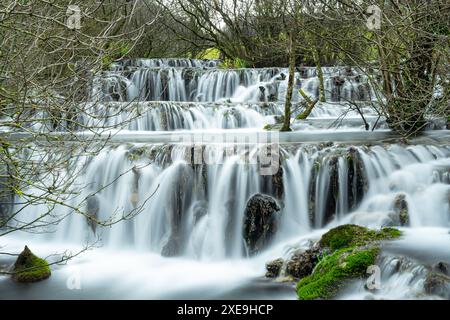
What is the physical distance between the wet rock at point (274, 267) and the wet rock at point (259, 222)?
66 centimetres

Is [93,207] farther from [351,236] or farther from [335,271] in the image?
[335,271]

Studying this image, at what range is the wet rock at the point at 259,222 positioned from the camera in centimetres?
715

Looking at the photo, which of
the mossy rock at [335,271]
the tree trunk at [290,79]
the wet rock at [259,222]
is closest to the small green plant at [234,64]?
the tree trunk at [290,79]

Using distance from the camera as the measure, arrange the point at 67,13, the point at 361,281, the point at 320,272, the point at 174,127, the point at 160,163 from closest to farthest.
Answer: the point at 67,13, the point at 361,281, the point at 320,272, the point at 160,163, the point at 174,127

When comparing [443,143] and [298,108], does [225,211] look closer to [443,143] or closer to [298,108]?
[443,143]

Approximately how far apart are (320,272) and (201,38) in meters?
16.4

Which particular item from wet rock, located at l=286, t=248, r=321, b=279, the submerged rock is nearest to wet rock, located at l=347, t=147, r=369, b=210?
the submerged rock

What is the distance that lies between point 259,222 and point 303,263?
125 centimetres

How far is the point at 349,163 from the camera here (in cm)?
802

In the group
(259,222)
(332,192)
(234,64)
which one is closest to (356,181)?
(332,192)

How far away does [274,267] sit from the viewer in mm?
6434

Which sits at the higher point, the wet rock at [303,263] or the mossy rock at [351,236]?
the mossy rock at [351,236]

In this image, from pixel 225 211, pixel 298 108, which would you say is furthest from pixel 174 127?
pixel 225 211

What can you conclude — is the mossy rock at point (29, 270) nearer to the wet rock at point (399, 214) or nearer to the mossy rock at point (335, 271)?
the mossy rock at point (335, 271)
